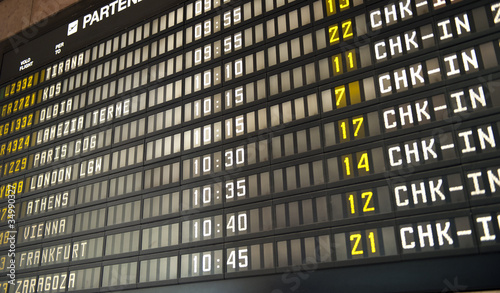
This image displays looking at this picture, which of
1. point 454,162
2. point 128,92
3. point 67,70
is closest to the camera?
point 454,162

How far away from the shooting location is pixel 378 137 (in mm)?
11797

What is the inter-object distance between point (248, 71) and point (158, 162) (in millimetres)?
3792

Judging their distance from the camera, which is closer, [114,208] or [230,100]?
[230,100]

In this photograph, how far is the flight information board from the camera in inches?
432

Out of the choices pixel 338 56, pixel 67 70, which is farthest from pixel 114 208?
pixel 338 56

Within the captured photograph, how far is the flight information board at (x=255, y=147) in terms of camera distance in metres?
11.0

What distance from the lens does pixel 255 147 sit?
44.8 feet

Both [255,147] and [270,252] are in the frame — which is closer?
[270,252]

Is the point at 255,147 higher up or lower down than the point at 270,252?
higher up

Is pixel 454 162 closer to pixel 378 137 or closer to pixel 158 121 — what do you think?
pixel 378 137

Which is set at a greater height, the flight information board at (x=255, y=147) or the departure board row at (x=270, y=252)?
the flight information board at (x=255, y=147)

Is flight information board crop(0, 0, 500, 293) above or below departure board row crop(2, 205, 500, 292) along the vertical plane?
above

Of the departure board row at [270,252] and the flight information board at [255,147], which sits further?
the flight information board at [255,147]

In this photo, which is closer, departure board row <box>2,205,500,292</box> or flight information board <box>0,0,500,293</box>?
departure board row <box>2,205,500,292</box>
